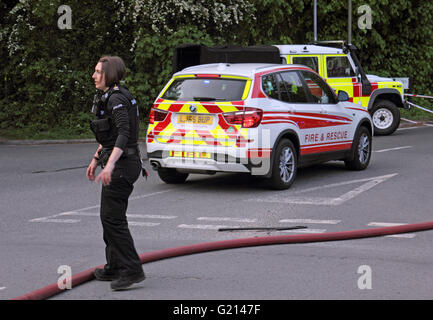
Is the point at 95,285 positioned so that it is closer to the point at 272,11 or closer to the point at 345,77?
the point at 345,77

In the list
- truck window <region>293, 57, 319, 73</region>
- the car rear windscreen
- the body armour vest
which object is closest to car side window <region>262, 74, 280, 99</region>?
the car rear windscreen

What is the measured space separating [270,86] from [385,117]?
9939mm

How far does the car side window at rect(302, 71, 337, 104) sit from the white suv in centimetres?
16

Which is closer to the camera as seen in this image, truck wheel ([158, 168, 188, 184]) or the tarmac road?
the tarmac road

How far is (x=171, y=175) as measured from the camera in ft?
38.2

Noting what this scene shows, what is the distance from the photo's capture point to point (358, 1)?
87.6 feet

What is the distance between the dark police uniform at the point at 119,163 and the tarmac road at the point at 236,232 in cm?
31

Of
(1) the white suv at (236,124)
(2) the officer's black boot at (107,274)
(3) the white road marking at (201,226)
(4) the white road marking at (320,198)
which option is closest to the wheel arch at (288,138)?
(1) the white suv at (236,124)

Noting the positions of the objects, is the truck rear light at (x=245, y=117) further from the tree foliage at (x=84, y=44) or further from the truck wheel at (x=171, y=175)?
the tree foliage at (x=84, y=44)

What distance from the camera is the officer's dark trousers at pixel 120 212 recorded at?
5.96m

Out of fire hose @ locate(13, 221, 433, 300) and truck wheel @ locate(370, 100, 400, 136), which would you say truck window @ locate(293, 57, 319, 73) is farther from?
fire hose @ locate(13, 221, 433, 300)

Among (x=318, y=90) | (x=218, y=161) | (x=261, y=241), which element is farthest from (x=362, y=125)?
(x=261, y=241)

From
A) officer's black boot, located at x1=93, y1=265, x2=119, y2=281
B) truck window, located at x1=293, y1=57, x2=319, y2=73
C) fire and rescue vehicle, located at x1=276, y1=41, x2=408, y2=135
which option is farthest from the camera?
fire and rescue vehicle, located at x1=276, y1=41, x2=408, y2=135

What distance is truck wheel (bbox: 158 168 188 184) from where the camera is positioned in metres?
11.5
